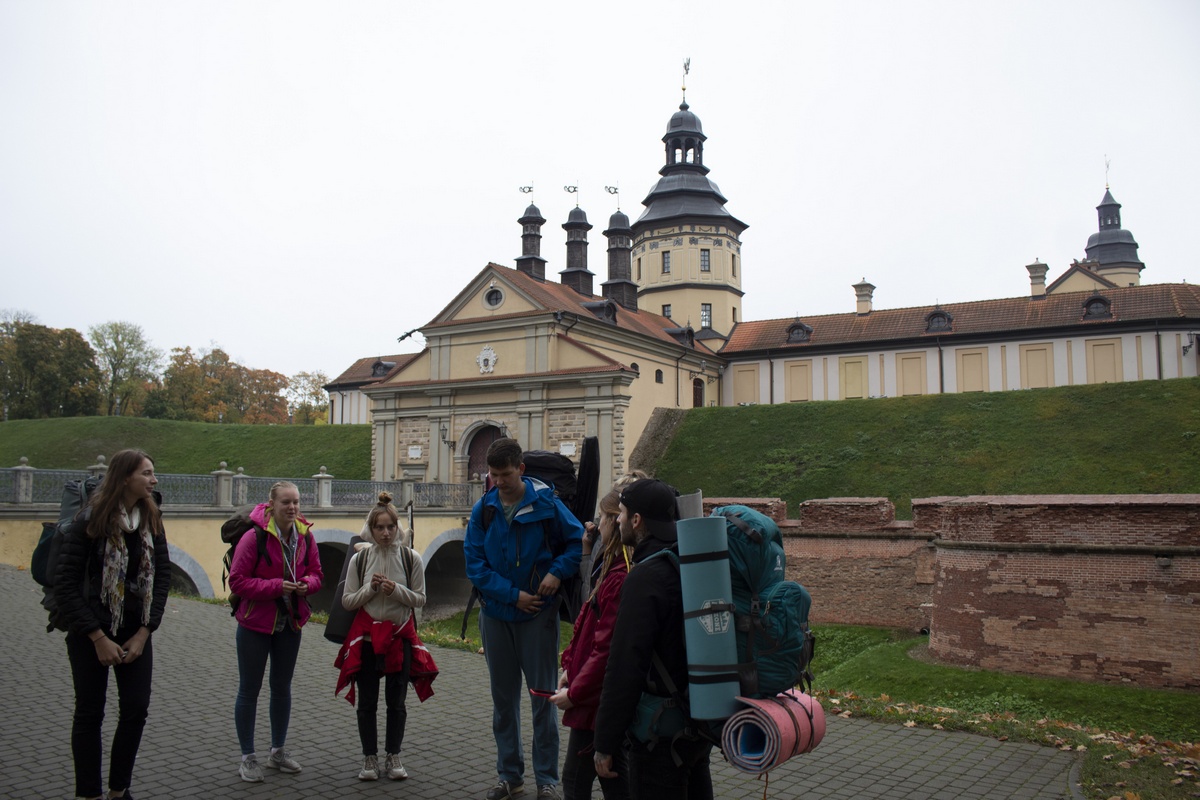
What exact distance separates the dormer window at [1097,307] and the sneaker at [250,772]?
40.1m

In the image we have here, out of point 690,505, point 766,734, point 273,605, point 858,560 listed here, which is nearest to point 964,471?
point 858,560

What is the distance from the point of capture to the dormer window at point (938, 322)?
40.8 m

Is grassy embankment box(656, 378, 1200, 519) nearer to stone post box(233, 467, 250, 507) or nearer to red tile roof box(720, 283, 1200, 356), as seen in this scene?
red tile roof box(720, 283, 1200, 356)

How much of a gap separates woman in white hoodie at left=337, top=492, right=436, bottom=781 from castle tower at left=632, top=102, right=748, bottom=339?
4082cm

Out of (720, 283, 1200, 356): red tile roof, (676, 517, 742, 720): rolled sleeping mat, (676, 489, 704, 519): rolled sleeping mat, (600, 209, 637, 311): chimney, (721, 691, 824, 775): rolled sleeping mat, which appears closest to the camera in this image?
(721, 691, 824, 775): rolled sleeping mat

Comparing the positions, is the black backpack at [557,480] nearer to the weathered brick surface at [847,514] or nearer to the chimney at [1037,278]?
the weathered brick surface at [847,514]

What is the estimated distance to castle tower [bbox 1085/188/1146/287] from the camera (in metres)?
63.1

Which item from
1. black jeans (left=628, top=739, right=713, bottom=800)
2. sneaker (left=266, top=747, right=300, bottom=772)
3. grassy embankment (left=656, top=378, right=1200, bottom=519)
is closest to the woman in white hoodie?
sneaker (left=266, top=747, right=300, bottom=772)

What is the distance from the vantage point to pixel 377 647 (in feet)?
19.2

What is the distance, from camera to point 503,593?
5332 mm

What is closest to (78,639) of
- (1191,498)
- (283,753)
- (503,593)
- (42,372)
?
(283,753)

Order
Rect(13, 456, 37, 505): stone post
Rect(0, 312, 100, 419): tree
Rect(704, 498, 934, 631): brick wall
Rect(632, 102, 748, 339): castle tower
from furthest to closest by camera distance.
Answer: Rect(0, 312, 100, 419): tree
Rect(632, 102, 748, 339): castle tower
Rect(704, 498, 934, 631): brick wall
Rect(13, 456, 37, 505): stone post

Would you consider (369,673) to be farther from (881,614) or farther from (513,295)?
(513,295)

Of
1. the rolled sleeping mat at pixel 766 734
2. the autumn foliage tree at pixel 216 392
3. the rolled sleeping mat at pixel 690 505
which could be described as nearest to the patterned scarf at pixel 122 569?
the rolled sleeping mat at pixel 690 505
